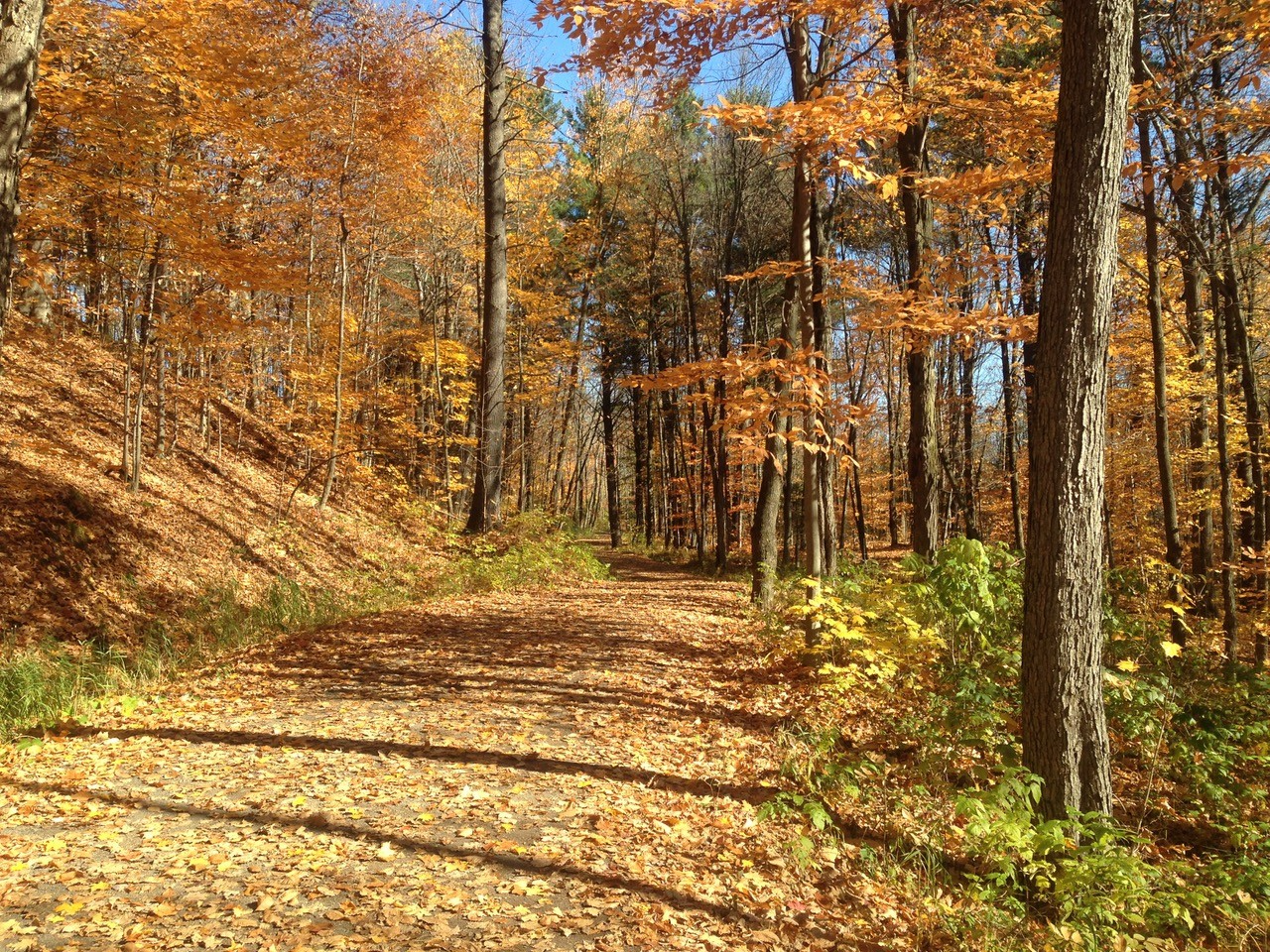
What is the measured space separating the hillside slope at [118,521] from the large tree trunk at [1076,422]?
32.6 ft

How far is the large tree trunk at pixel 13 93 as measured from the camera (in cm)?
459

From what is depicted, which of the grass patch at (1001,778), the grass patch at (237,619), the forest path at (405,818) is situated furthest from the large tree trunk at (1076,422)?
the grass patch at (237,619)

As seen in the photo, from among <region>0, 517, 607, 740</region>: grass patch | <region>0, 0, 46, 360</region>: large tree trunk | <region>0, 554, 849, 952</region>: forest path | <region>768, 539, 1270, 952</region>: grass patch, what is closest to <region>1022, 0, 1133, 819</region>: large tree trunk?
<region>768, 539, 1270, 952</region>: grass patch

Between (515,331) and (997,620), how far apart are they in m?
19.2

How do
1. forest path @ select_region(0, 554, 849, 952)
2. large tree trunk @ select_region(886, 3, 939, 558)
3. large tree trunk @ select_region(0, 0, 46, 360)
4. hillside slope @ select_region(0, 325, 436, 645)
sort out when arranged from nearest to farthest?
forest path @ select_region(0, 554, 849, 952) < large tree trunk @ select_region(0, 0, 46, 360) < large tree trunk @ select_region(886, 3, 939, 558) < hillside slope @ select_region(0, 325, 436, 645)

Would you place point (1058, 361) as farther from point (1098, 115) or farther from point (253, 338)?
point (253, 338)

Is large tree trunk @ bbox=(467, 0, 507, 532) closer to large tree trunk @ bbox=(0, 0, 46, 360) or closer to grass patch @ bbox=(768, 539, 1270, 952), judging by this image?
grass patch @ bbox=(768, 539, 1270, 952)

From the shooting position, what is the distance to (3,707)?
5.37 meters

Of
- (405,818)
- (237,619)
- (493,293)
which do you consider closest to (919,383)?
(405,818)

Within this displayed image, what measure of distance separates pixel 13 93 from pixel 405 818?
524cm

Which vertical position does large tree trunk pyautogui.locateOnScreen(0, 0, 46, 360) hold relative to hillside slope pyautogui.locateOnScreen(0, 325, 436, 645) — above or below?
above

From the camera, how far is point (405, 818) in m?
3.96

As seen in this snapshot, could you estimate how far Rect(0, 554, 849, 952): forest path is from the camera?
307 cm

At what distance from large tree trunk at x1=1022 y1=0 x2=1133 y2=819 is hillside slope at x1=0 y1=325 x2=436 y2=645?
32.6 ft
